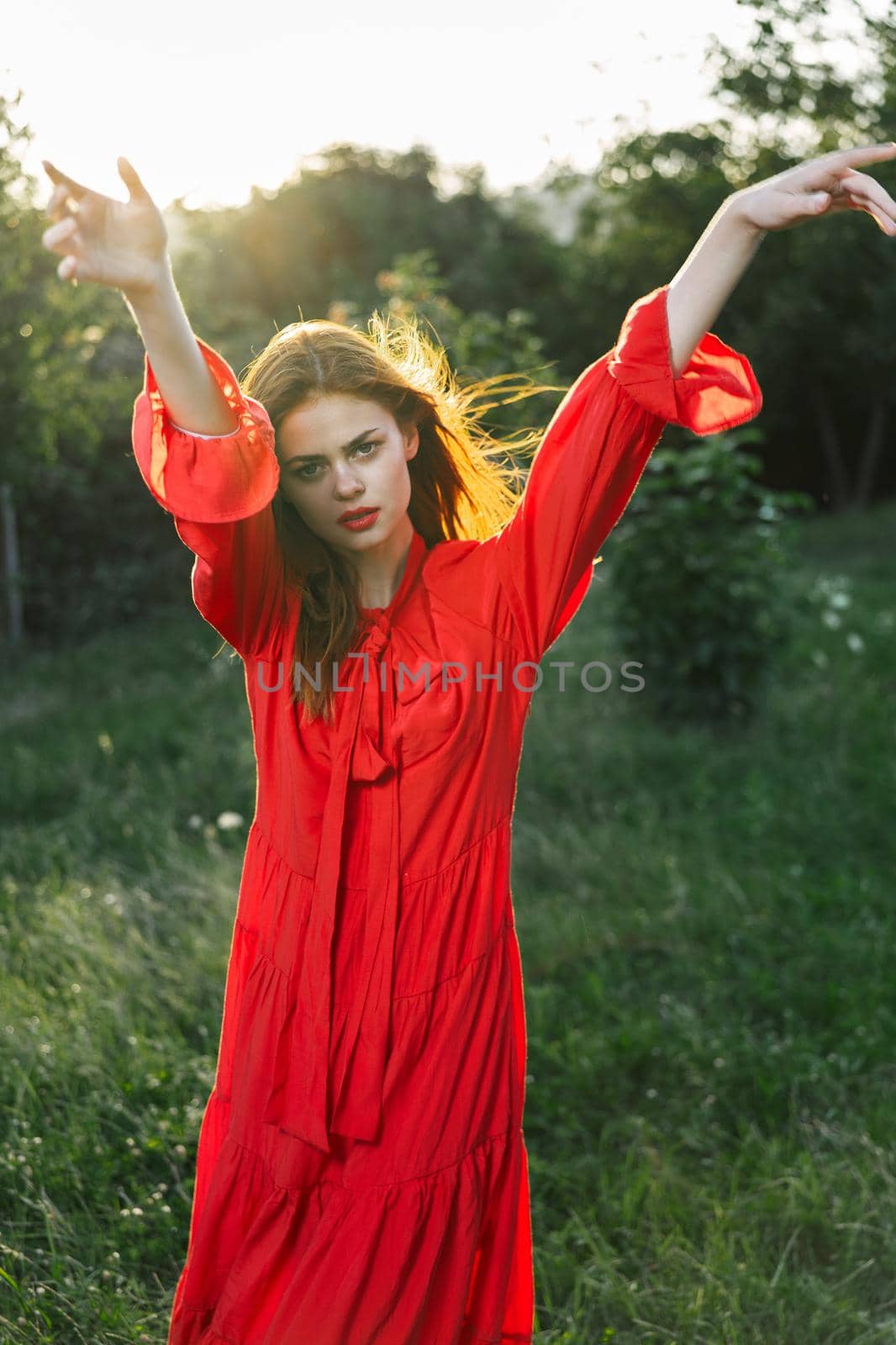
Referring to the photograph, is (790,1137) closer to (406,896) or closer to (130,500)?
(406,896)

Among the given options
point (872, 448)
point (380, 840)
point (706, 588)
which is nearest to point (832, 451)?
point (872, 448)

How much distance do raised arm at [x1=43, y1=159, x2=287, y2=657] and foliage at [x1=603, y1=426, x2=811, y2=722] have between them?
→ 4.07m

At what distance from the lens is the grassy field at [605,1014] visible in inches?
87.8

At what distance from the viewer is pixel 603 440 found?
1.50m

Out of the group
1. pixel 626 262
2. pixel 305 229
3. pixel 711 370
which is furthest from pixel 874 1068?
pixel 305 229

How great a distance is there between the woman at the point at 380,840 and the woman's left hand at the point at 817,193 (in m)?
0.06

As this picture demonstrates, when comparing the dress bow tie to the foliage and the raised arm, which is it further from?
the foliage

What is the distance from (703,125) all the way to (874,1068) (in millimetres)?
2435

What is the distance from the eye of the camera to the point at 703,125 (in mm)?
3172

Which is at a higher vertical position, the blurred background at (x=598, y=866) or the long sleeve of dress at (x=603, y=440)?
the long sleeve of dress at (x=603, y=440)

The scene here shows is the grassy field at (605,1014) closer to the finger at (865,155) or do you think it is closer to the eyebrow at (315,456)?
the eyebrow at (315,456)

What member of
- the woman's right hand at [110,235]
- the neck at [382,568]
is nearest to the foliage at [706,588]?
the neck at [382,568]

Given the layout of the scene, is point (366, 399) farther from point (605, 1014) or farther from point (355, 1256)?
point (605, 1014)

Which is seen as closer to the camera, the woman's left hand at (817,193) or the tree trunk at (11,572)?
the woman's left hand at (817,193)
